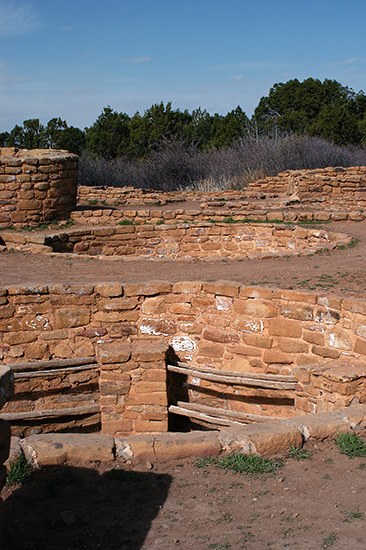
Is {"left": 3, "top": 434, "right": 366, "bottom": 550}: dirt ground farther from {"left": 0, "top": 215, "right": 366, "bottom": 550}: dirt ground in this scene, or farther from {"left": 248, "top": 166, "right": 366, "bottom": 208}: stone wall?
{"left": 248, "top": 166, "right": 366, "bottom": 208}: stone wall

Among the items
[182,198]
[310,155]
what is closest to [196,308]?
[182,198]

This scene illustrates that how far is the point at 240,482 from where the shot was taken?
3.54 m

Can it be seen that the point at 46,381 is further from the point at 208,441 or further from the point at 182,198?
the point at 182,198

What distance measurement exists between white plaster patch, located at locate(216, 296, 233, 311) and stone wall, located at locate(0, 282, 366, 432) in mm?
11

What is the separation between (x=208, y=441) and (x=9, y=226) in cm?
942

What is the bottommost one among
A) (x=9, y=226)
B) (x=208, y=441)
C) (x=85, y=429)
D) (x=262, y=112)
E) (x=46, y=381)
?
(x=85, y=429)

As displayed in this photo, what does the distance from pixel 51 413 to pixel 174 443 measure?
8.62ft

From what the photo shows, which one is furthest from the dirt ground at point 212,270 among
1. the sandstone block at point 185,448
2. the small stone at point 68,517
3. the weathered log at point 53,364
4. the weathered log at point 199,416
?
the small stone at point 68,517

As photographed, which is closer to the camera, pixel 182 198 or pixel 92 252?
pixel 92 252

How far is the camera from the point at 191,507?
10.8ft

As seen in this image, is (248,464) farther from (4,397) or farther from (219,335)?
(219,335)

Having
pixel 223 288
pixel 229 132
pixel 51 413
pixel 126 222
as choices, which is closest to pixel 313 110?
pixel 229 132

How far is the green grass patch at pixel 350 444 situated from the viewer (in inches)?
151

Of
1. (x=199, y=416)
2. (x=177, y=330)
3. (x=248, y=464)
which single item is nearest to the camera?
(x=248, y=464)
